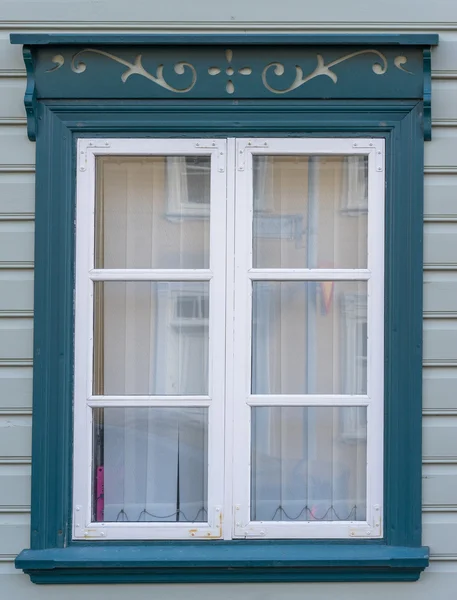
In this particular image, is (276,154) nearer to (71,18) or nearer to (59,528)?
(71,18)

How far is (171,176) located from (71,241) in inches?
17.7

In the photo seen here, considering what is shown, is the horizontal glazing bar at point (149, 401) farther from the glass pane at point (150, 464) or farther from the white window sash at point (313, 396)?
the white window sash at point (313, 396)

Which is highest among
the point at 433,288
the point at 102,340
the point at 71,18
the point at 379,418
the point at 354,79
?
the point at 71,18

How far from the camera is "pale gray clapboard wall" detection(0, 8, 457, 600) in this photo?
123 inches

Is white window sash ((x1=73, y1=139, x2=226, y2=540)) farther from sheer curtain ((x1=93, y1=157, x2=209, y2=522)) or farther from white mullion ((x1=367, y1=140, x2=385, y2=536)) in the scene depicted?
white mullion ((x1=367, y1=140, x2=385, y2=536))

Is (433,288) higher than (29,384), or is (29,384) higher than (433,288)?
(433,288)

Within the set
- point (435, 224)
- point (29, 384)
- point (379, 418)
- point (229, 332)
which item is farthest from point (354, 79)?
point (29, 384)

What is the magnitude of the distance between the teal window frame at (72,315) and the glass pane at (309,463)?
0.11 m

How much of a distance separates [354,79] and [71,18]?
1068 millimetres

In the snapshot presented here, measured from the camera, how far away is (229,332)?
3152mm

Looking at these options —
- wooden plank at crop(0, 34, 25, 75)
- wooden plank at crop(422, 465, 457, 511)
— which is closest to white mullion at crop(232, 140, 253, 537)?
wooden plank at crop(422, 465, 457, 511)

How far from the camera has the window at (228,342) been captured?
3.14 metres

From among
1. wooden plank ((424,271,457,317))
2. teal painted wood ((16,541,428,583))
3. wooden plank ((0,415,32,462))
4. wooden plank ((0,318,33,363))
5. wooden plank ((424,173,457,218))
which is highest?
wooden plank ((424,173,457,218))

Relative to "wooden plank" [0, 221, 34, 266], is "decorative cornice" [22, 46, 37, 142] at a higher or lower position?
higher
